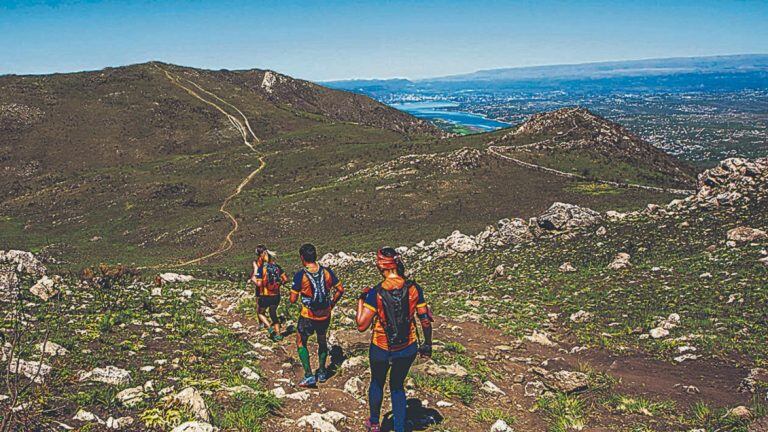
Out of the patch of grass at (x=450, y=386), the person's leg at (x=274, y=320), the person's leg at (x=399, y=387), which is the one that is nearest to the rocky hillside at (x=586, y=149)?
the person's leg at (x=274, y=320)

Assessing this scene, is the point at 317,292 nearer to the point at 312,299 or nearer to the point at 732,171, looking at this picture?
the point at 312,299

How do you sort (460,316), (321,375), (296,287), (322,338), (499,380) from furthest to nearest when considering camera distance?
(460,316)
(499,380)
(321,375)
(322,338)
(296,287)

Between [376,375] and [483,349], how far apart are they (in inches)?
250

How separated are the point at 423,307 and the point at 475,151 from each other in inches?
2784

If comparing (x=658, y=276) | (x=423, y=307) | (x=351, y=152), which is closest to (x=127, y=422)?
(x=423, y=307)

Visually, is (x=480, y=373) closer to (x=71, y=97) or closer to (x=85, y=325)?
(x=85, y=325)

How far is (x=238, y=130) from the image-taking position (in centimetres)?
13350

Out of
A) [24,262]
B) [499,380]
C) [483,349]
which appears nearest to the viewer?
[499,380]

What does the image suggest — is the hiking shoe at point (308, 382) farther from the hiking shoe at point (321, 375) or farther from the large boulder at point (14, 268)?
the large boulder at point (14, 268)

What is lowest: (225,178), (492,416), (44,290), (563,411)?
(225,178)

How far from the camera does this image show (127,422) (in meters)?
7.16

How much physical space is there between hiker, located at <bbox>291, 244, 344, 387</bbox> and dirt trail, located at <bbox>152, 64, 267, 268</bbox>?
1600 inches

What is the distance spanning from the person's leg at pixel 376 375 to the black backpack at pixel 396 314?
288 millimetres

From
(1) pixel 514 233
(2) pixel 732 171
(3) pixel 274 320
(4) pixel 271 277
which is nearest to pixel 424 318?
(4) pixel 271 277
